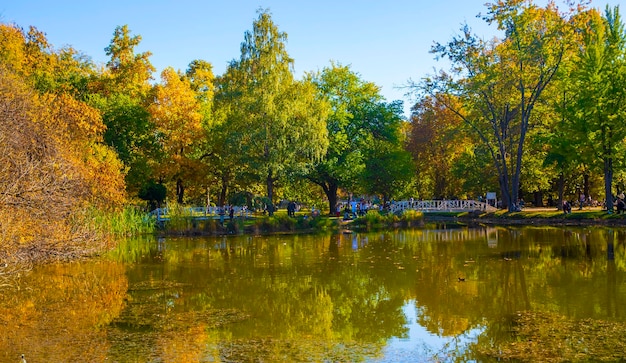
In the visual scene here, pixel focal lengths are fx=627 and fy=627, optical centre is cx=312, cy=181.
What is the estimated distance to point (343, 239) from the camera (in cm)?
3381

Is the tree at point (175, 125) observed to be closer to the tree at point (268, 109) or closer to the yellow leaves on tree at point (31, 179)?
the tree at point (268, 109)

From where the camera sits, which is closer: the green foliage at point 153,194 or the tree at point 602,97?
the tree at point 602,97

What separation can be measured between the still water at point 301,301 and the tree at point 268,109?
49.9 feet

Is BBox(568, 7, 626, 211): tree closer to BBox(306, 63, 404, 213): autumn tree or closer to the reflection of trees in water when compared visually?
BBox(306, 63, 404, 213): autumn tree

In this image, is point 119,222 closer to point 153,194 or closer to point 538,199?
point 153,194

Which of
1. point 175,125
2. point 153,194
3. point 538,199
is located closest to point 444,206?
point 538,199

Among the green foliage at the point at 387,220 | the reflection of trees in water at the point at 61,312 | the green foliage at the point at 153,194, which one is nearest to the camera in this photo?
the reflection of trees in water at the point at 61,312

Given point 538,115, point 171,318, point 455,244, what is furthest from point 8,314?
point 538,115

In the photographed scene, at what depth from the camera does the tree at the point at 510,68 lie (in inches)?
1758

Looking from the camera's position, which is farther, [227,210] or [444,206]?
[444,206]

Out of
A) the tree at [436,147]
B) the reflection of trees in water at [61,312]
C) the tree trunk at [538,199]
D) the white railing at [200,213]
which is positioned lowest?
the reflection of trees in water at [61,312]

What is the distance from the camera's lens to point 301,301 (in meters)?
16.0

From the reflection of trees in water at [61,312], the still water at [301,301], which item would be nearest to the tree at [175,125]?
the still water at [301,301]

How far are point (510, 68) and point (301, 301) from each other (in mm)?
35669
